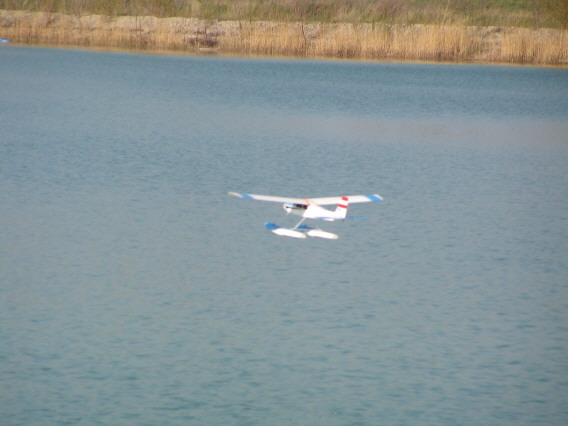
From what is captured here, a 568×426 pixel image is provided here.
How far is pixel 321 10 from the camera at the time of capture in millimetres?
38781

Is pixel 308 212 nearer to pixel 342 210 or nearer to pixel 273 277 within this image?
pixel 342 210

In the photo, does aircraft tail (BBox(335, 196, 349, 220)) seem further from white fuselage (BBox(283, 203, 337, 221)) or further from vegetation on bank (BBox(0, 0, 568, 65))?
vegetation on bank (BBox(0, 0, 568, 65))

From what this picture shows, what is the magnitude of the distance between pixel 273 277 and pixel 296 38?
24398 mm

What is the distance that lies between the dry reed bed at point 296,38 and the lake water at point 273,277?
13595mm

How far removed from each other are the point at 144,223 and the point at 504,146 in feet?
28.3

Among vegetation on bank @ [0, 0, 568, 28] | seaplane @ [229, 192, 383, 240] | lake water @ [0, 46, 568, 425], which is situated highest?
vegetation on bank @ [0, 0, 568, 28]

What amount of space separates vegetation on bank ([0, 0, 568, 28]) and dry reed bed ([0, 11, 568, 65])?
2.76 feet

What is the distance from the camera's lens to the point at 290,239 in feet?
28.6

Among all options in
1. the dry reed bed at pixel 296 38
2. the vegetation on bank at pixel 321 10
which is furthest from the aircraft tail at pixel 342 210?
the vegetation on bank at pixel 321 10

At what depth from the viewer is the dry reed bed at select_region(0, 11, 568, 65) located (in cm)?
2966

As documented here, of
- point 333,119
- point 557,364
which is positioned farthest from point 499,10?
point 557,364

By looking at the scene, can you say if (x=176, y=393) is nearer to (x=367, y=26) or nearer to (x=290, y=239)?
(x=290, y=239)

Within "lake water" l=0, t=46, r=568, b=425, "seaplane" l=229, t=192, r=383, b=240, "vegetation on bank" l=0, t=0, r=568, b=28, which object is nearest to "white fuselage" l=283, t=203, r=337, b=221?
"seaplane" l=229, t=192, r=383, b=240

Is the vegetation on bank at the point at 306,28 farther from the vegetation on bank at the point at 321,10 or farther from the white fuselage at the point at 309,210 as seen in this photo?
the white fuselage at the point at 309,210
